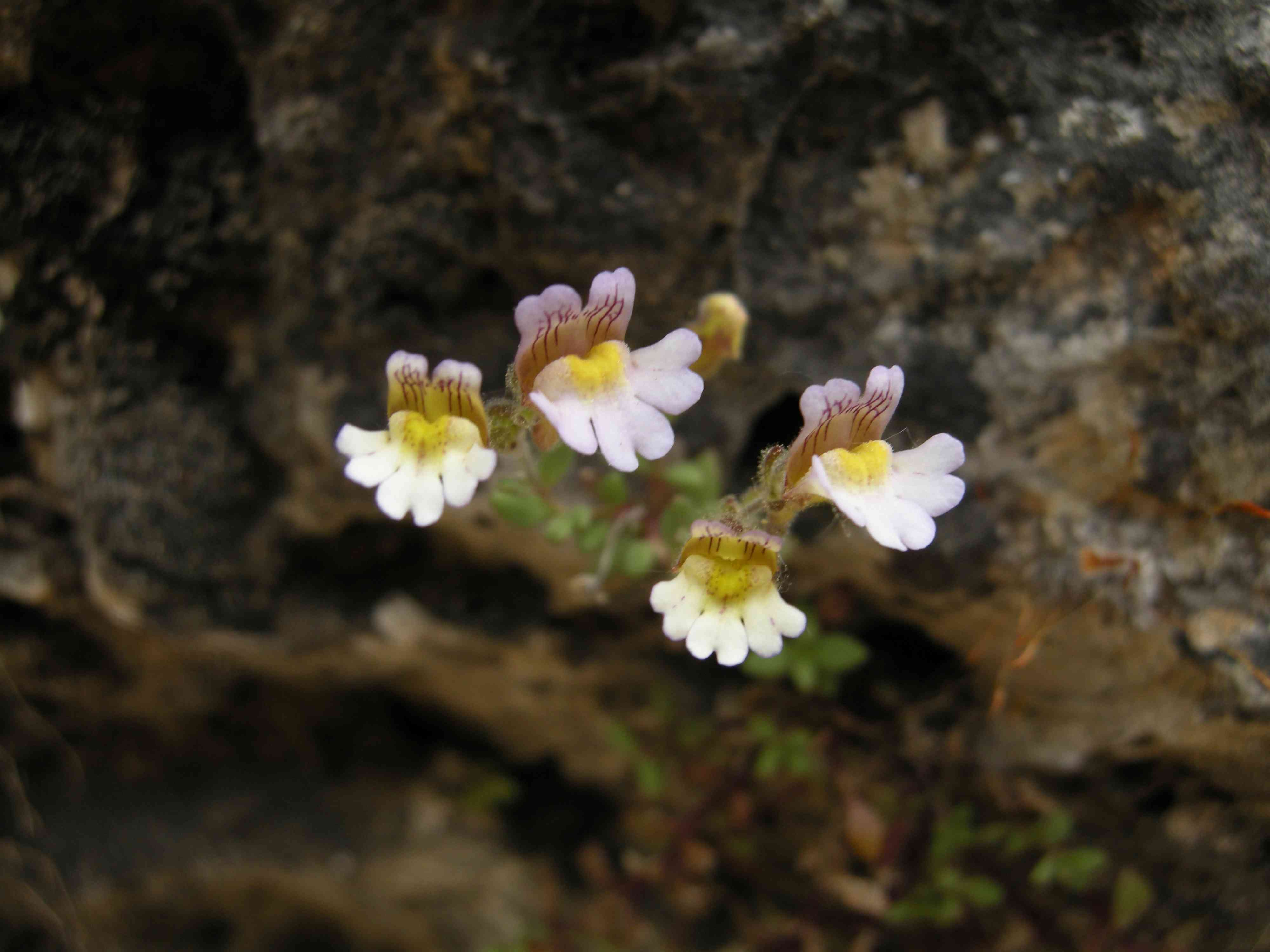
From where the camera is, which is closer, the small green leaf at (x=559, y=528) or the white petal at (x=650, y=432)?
the white petal at (x=650, y=432)

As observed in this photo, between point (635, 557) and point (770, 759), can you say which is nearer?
point (635, 557)

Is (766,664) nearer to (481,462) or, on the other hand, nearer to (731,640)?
(731,640)

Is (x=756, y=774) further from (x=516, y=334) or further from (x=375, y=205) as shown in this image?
(x=375, y=205)

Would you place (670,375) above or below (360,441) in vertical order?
above

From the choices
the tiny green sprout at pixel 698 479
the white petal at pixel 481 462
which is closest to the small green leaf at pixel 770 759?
the tiny green sprout at pixel 698 479

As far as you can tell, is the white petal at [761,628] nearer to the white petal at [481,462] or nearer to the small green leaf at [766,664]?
the white petal at [481,462]

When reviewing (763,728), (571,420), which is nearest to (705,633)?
(571,420)

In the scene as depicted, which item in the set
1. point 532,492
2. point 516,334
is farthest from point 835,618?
point 516,334

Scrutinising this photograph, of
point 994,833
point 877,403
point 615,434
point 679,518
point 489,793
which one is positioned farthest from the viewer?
point 489,793

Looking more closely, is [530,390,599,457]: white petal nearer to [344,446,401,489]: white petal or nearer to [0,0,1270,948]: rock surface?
[344,446,401,489]: white petal
